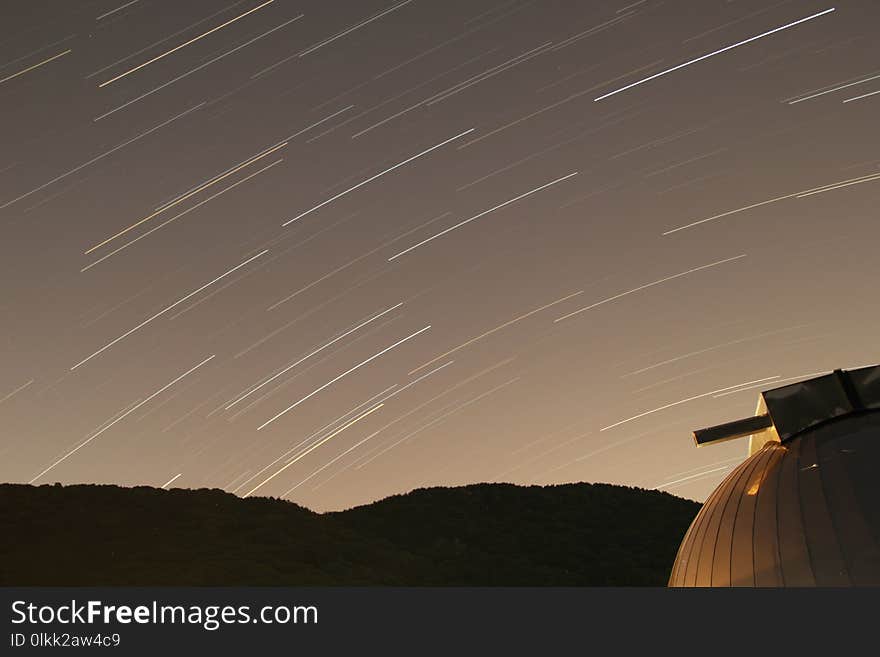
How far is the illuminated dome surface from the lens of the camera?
790cm

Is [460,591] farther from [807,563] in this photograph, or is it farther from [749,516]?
[749,516]

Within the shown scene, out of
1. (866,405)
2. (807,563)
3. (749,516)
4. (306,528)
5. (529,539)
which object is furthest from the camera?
(529,539)

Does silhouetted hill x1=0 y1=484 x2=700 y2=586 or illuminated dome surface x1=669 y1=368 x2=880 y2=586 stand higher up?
silhouetted hill x1=0 y1=484 x2=700 y2=586

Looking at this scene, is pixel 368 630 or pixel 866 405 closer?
pixel 368 630

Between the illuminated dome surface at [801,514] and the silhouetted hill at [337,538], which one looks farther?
the silhouetted hill at [337,538]

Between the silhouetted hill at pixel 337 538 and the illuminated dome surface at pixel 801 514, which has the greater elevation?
the silhouetted hill at pixel 337 538

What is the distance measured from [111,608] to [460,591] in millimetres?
1520

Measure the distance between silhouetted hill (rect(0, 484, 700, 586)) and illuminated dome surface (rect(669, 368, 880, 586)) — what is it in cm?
3005

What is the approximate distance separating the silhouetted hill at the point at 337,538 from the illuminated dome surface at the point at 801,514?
30.0 meters

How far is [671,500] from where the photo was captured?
64312mm

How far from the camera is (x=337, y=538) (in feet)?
163

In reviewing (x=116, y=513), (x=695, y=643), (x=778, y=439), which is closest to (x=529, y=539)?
(x=116, y=513)

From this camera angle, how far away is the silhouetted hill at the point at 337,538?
131 ft

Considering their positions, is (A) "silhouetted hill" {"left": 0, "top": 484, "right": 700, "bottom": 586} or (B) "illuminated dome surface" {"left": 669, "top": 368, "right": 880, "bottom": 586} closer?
(B) "illuminated dome surface" {"left": 669, "top": 368, "right": 880, "bottom": 586}
